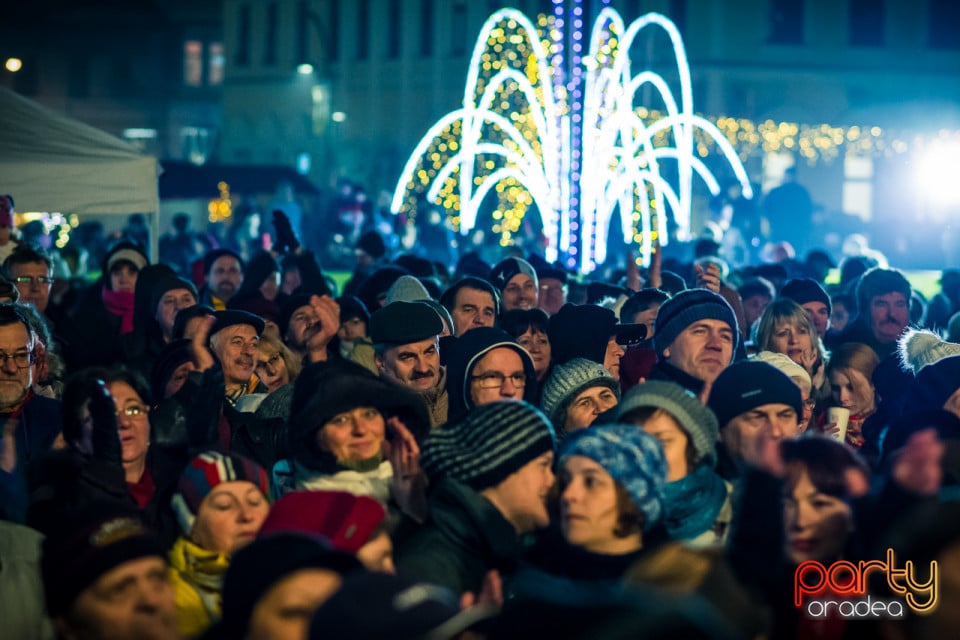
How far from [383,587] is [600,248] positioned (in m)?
17.4

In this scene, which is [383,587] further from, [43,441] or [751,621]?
[43,441]

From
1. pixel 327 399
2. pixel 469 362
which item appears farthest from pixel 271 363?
pixel 327 399

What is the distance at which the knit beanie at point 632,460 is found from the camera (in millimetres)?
4703

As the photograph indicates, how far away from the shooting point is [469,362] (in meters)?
7.21

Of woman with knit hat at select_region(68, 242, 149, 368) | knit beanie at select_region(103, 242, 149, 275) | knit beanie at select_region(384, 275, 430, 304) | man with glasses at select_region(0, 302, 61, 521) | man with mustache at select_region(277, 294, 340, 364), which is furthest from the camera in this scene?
knit beanie at select_region(103, 242, 149, 275)

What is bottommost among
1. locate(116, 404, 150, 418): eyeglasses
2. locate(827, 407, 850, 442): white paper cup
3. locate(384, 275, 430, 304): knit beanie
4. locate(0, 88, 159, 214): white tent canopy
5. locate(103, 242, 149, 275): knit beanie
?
locate(827, 407, 850, 442): white paper cup

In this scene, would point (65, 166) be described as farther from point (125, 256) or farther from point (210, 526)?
point (210, 526)

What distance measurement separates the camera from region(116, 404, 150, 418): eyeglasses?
6320 mm

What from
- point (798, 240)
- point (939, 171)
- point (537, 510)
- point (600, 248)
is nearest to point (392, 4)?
point (939, 171)

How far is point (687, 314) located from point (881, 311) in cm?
340

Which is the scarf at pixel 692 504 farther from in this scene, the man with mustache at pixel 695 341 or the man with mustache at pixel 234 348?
the man with mustache at pixel 234 348

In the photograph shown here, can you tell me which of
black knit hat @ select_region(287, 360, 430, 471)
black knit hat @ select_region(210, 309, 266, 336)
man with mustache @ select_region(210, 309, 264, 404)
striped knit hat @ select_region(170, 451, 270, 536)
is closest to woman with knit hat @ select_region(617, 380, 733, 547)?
black knit hat @ select_region(287, 360, 430, 471)

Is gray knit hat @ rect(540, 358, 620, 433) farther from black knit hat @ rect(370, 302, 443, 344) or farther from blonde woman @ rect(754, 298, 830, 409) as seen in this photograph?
blonde woman @ rect(754, 298, 830, 409)

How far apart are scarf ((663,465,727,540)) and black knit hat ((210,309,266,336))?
3.44 metres
